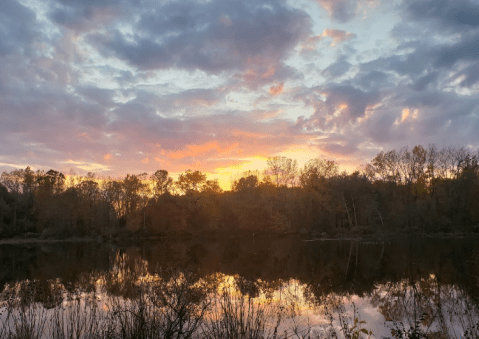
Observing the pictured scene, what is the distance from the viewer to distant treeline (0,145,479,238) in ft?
215

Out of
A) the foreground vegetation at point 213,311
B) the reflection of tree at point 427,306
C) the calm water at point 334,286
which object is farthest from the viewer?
the calm water at point 334,286

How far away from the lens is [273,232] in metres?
72.8

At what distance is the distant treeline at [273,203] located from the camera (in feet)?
215

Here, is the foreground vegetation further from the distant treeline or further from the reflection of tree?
the distant treeline

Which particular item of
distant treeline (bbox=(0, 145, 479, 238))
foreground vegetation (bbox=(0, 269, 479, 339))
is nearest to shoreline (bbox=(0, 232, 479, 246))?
distant treeline (bbox=(0, 145, 479, 238))

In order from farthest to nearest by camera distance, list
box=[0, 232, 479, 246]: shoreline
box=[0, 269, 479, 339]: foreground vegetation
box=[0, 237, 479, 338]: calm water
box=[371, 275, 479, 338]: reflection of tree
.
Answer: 1. box=[0, 232, 479, 246]: shoreline
2. box=[0, 237, 479, 338]: calm water
3. box=[371, 275, 479, 338]: reflection of tree
4. box=[0, 269, 479, 339]: foreground vegetation

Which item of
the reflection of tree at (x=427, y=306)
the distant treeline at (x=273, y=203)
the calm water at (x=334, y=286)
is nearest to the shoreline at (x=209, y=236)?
the distant treeline at (x=273, y=203)

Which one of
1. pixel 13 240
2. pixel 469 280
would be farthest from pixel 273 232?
pixel 469 280

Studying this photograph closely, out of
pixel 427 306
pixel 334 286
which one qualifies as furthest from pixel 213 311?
pixel 334 286

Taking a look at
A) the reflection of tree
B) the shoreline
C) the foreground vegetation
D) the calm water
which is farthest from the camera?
the shoreline

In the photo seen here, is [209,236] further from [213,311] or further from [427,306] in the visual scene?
[427,306]

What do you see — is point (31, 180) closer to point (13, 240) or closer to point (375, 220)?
point (13, 240)

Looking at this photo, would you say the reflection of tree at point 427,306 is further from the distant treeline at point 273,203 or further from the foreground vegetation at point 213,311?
the distant treeline at point 273,203

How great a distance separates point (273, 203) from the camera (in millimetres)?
76250
